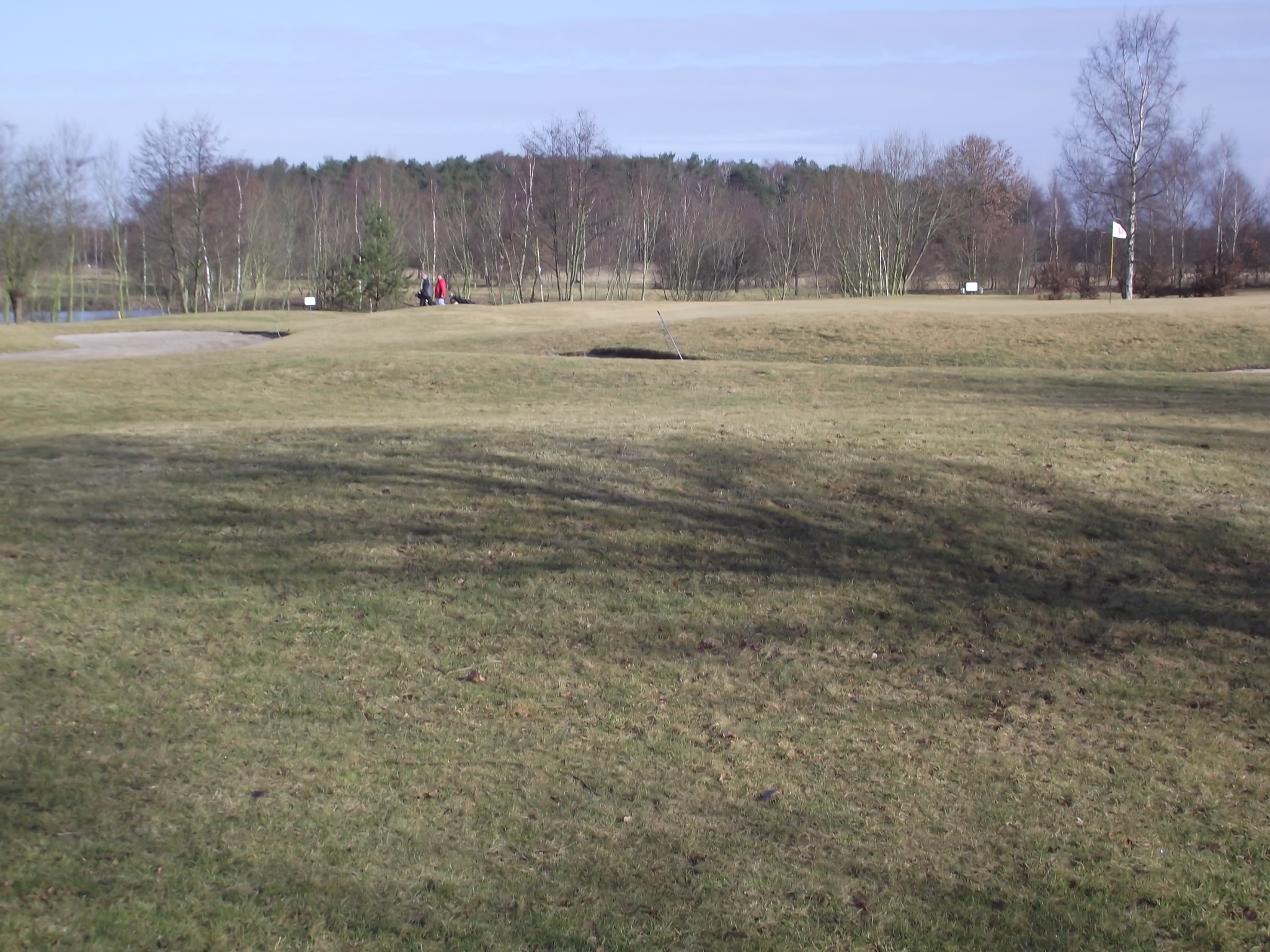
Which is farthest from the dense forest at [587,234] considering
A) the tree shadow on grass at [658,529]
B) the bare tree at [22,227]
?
the tree shadow on grass at [658,529]

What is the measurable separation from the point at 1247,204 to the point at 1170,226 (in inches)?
230

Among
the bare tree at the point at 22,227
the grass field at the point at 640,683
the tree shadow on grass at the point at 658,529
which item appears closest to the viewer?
the grass field at the point at 640,683

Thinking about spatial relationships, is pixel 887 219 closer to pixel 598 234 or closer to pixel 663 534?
pixel 598 234

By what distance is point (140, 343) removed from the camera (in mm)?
28688

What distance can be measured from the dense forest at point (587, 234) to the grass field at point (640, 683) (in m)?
42.5

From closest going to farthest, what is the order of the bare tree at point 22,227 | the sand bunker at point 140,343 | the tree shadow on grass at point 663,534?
the tree shadow on grass at point 663,534 < the sand bunker at point 140,343 < the bare tree at point 22,227

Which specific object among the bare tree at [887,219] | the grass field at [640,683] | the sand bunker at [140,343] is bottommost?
the grass field at [640,683]

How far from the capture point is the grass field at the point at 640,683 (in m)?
4.13

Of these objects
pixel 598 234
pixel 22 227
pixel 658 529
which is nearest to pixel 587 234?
pixel 598 234

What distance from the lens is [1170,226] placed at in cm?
6631

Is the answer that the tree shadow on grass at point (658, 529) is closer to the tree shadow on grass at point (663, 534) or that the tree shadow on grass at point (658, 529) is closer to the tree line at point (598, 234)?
the tree shadow on grass at point (663, 534)

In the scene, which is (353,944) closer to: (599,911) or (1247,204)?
(599,911)

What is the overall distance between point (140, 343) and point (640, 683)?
2627 centimetres

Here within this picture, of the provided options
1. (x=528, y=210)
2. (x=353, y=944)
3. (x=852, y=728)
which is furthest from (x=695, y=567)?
(x=528, y=210)
